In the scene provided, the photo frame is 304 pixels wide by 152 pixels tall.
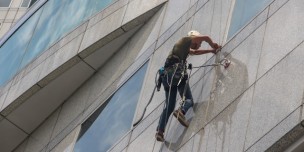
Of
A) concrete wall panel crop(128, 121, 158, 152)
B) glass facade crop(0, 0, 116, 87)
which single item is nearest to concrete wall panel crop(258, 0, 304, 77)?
concrete wall panel crop(128, 121, 158, 152)

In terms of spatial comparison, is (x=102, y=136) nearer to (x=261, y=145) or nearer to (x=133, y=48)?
(x=133, y=48)

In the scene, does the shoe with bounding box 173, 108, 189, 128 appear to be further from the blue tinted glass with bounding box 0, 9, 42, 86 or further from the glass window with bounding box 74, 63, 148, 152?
the blue tinted glass with bounding box 0, 9, 42, 86

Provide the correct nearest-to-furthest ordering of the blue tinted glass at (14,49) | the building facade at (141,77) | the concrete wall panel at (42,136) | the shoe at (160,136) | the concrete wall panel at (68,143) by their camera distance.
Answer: the building facade at (141,77)
the shoe at (160,136)
the concrete wall panel at (68,143)
the concrete wall panel at (42,136)
the blue tinted glass at (14,49)

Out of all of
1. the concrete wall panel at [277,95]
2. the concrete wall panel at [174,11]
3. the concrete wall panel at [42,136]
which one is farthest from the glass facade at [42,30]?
the concrete wall panel at [277,95]

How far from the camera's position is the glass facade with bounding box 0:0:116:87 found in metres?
19.0

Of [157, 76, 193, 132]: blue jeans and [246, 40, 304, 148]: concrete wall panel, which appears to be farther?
[157, 76, 193, 132]: blue jeans

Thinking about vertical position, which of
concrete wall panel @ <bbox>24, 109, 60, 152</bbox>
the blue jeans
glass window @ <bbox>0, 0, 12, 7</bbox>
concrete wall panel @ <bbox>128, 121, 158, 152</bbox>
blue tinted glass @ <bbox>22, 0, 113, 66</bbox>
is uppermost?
glass window @ <bbox>0, 0, 12, 7</bbox>

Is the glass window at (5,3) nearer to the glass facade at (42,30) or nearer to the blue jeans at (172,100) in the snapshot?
the glass facade at (42,30)

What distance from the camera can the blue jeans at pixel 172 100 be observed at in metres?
12.4

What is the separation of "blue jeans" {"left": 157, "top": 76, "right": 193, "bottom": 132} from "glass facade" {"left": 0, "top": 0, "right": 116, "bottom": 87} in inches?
232

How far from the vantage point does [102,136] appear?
1555 centimetres

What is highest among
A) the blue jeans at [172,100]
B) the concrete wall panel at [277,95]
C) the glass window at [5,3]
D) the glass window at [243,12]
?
the glass window at [5,3]

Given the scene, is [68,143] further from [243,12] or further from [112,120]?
[243,12]

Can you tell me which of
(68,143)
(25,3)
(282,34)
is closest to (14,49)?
(68,143)
